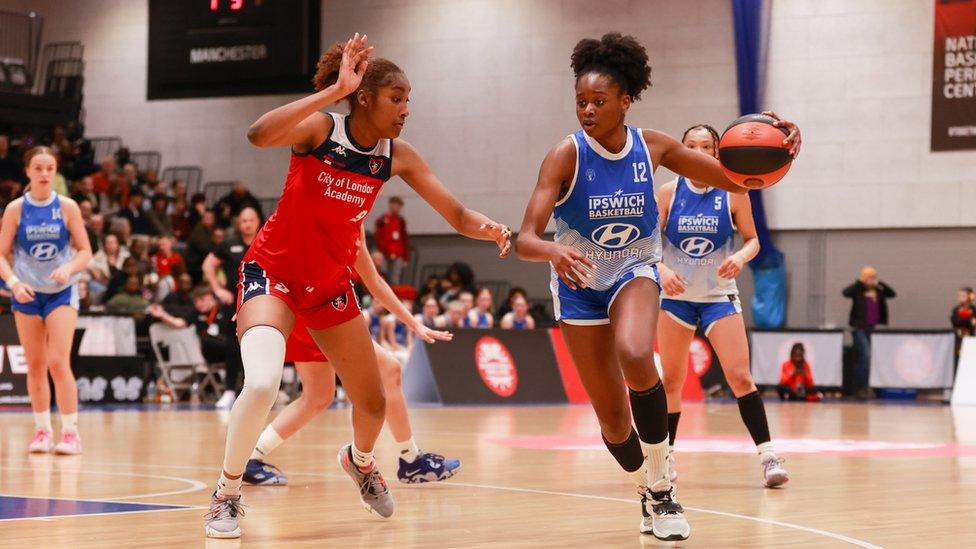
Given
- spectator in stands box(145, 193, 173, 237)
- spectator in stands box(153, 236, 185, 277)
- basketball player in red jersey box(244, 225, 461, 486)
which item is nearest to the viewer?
basketball player in red jersey box(244, 225, 461, 486)

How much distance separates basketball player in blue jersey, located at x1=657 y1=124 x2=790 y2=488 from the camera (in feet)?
25.8

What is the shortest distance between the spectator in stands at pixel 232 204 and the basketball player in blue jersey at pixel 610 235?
674 inches

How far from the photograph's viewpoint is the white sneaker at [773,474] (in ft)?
24.5

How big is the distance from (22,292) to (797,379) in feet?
45.1

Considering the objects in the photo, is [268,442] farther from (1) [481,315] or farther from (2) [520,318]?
(2) [520,318]

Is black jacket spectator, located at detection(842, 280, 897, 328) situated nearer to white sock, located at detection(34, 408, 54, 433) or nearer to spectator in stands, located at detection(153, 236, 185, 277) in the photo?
spectator in stands, located at detection(153, 236, 185, 277)

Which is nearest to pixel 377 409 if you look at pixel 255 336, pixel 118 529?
pixel 255 336

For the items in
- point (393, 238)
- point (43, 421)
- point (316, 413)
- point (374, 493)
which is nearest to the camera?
point (374, 493)

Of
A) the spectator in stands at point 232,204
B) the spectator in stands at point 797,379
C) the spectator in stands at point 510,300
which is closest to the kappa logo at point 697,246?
the spectator in stands at point 510,300

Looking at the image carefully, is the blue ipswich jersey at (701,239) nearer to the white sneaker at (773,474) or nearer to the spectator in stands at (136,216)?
the white sneaker at (773,474)

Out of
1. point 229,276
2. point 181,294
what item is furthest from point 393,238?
point 229,276

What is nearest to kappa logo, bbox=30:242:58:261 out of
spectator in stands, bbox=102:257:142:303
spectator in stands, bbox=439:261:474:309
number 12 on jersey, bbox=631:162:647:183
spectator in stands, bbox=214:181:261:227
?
number 12 on jersey, bbox=631:162:647:183

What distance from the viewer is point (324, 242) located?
5727mm

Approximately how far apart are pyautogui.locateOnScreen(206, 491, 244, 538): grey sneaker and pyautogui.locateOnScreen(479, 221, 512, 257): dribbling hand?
1.48 metres
